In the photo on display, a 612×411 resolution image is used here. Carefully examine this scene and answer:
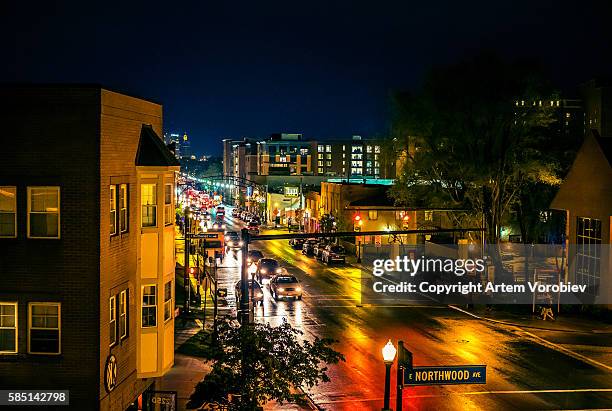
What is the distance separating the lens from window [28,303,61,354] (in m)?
19.3

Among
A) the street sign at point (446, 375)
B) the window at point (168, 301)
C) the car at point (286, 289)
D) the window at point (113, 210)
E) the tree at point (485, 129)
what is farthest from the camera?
the tree at point (485, 129)

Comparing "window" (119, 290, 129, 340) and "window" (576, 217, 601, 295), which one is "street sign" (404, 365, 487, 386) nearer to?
"window" (119, 290, 129, 340)

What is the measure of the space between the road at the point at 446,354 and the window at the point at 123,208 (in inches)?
376

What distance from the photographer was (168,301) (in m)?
24.2

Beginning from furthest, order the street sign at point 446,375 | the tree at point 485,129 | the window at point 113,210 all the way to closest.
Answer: the tree at point 485,129
the window at point 113,210
the street sign at point 446,375

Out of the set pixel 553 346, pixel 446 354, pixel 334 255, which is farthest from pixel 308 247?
pixel 446 354

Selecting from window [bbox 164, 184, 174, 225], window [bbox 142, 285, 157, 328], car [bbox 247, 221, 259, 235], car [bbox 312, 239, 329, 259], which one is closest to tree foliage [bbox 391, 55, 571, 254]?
car [bbox 312, 239, 329, 259]

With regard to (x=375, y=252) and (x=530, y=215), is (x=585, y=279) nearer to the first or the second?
(x=530, y=215)

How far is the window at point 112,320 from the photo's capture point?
20.1 meters

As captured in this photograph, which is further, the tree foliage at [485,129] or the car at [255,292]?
the tree foliage at [485,129]

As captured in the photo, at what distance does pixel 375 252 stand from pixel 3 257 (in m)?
62.7

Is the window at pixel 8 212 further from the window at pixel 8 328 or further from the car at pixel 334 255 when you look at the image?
the car at pixel 334 255

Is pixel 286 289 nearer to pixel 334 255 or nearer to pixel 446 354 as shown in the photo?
pixel 446 354

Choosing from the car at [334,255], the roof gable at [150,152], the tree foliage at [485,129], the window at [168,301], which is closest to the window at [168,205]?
the roof gable at [150,152]
